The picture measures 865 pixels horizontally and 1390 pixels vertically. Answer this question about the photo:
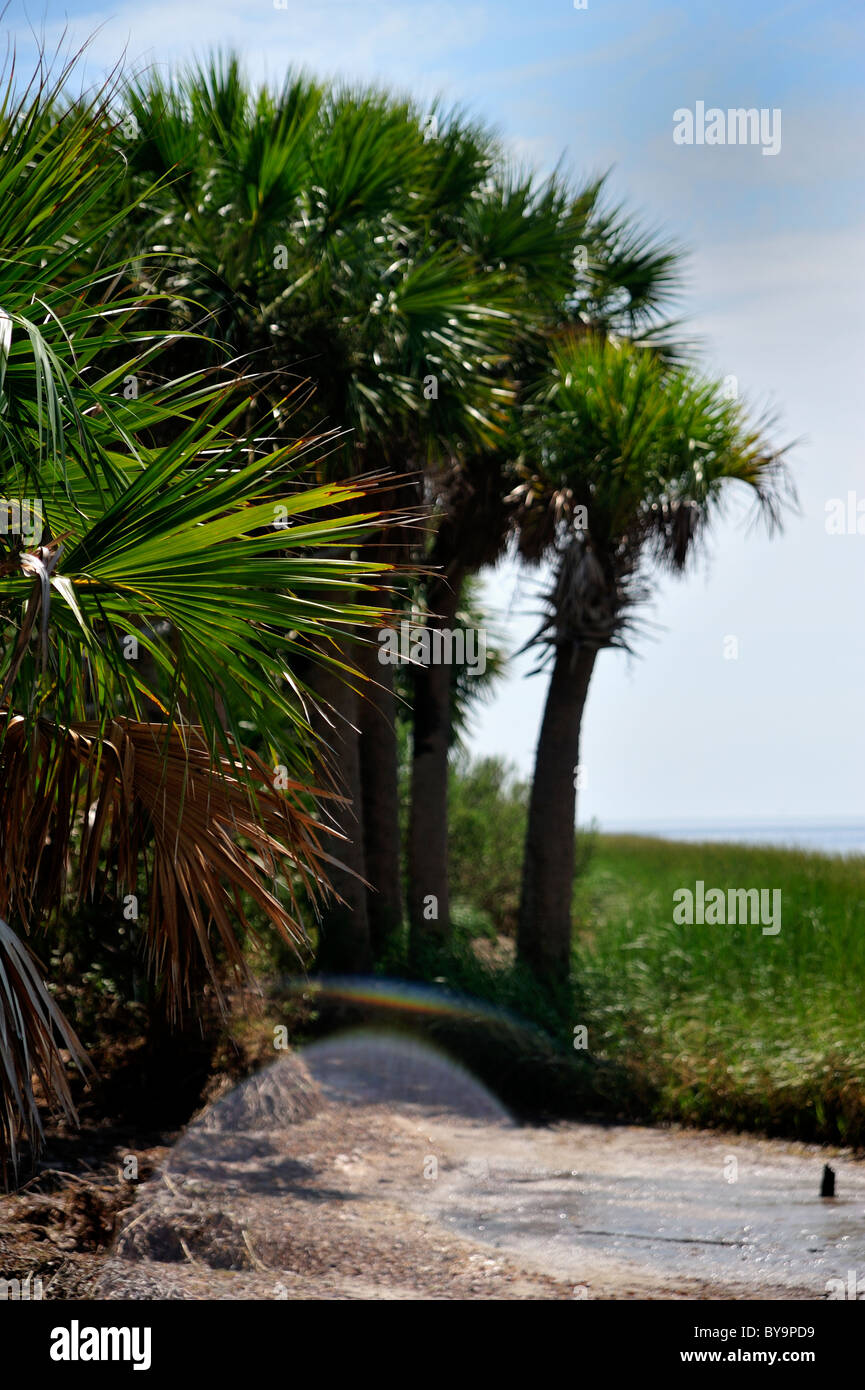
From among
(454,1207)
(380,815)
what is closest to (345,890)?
(380,815)

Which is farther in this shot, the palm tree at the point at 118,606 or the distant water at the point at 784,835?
the distant water at the point at 784,835

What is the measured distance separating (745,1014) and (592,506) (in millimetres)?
4962

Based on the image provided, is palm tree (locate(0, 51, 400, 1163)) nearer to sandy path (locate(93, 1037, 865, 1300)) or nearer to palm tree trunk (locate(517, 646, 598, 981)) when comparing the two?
sandy path (locate(93, 1037, 865, 1300))

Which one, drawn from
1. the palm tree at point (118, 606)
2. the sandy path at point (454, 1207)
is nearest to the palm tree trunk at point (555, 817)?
the sandy path at point (454, 1207)

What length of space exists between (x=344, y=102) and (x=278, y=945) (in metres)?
7.00

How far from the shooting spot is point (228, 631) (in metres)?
4.36

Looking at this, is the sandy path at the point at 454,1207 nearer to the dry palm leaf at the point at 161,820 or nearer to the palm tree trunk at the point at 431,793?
the dry palm leaf at the point at 161,820

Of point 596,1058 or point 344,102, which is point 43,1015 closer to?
point 596,1058

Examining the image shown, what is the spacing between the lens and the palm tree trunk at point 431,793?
1208cm

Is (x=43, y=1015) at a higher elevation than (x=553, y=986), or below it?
higher

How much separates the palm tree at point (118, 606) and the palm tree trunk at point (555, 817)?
22.8 feet

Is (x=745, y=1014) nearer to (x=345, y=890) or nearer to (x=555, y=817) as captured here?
(x=555, y=817)

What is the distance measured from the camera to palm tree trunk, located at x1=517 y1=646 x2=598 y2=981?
1183cm
